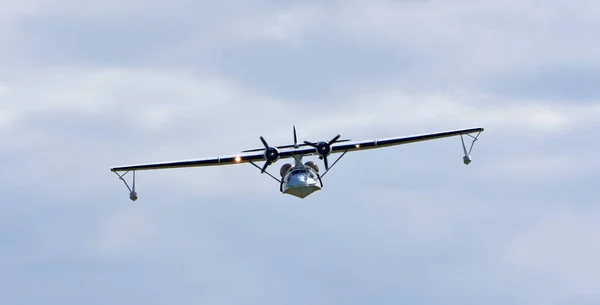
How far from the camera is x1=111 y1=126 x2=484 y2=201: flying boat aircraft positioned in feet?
237

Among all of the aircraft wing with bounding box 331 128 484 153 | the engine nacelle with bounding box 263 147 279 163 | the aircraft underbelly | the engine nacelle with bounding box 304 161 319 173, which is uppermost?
the aircraft wing with bounding box 331 128 484 153

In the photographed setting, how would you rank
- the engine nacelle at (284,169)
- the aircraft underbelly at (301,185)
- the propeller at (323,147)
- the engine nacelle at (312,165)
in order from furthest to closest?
the engine nacelle at (284,169) < the engine nacelle at (312,165) < the aircraft underbelly at (301,185) < the propeller at (323,147)

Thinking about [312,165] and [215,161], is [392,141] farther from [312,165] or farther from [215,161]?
[215,161]

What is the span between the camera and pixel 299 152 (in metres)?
75.2

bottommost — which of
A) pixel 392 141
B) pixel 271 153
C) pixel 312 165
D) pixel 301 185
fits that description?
pixel 301 185

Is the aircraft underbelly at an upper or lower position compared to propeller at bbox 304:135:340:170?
lower

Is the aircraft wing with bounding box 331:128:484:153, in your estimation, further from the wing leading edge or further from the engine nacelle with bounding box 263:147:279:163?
the engine nacelle with bounding box 263:147:279:163

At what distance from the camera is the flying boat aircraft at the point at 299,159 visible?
237ft

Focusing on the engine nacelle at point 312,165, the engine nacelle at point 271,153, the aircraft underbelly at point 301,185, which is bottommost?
the aircraft underbelly at point 301,185

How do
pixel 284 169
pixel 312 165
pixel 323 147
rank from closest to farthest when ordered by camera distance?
pixel 323 147 → pixel 312 165 → pixel 284 169

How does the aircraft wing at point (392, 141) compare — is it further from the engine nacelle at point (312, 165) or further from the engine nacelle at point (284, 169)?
the engine nacelle at point (284, 169)

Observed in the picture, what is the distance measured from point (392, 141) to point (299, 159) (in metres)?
7.82

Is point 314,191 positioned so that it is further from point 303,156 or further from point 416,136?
point 416,136

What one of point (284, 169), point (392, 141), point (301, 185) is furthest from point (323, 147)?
point (392, 141)
